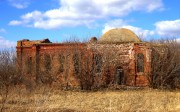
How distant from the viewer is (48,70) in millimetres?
28531

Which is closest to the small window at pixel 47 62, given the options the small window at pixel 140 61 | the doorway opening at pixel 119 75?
the doorway opening at pixel 119 75

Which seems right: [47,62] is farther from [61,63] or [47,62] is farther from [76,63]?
[76,63]

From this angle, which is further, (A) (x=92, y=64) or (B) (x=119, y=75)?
(B) (x=119, y=75)

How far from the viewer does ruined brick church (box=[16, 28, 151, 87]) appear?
28234mm

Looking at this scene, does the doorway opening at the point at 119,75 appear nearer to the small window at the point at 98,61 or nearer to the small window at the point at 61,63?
the small window at the point at 98,61

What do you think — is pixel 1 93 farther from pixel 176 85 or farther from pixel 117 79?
pixel 176 85

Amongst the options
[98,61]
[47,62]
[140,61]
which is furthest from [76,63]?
[140,61]

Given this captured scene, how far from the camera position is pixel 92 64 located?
28422 millimetres

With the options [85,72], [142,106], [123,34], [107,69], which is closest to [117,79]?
[107,69]

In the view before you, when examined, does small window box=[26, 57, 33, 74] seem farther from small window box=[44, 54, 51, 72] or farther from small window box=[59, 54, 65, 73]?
small window box=[59, 54, 65, 73]

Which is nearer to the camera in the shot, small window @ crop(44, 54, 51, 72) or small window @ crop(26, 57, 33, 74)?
small window @ crop(44, 54, 51, 72)

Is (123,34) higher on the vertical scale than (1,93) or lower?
higher

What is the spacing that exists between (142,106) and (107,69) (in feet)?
44.4

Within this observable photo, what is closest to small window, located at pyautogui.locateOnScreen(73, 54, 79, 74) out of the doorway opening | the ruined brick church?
the ruined brick church
